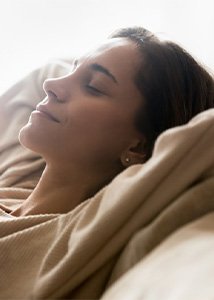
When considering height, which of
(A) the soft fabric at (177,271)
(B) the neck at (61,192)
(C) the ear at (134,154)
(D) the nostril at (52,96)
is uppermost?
(D) the nostril at (52,96)

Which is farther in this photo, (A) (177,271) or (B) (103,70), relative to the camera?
(B) (103,70)

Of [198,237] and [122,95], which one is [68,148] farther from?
[198,237]

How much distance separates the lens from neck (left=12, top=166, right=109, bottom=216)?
3.21ft

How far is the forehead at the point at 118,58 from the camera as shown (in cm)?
98

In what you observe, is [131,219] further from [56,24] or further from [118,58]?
[56,24]

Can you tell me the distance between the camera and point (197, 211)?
0.61 metres

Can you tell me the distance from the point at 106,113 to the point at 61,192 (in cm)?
18

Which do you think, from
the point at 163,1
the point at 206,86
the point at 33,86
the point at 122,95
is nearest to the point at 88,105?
the point at 122,95

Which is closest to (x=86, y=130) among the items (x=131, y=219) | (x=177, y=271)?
(x=131, y=219)

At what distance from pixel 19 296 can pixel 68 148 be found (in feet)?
1.08

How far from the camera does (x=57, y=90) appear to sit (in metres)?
0.96

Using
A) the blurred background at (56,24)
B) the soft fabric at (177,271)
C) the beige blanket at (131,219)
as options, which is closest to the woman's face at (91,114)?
the beige blanket at (131,219)

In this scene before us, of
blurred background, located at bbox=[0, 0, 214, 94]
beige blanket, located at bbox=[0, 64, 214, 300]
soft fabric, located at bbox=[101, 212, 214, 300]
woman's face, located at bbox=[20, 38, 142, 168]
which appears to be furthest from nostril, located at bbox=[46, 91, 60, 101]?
blurred background, located at bbox=[0, 0, 214, 94]

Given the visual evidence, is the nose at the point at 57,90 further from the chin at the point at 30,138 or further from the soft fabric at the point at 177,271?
the soft fabric at the point at 177,271
